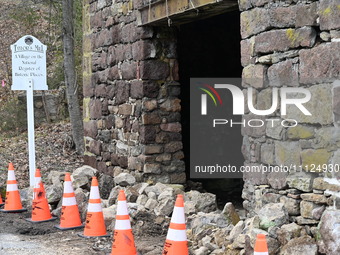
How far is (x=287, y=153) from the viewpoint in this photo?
17.7ft

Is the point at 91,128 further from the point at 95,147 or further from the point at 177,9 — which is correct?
the point at 177,9

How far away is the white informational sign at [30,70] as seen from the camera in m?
8.84

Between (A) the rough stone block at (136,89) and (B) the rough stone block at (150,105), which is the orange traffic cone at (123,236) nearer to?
(B) the rough stone block at (150,105)

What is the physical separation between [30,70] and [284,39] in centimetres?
495

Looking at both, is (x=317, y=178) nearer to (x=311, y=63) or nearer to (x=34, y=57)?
(x=311, y=63)

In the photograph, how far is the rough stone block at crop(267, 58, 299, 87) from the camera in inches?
206

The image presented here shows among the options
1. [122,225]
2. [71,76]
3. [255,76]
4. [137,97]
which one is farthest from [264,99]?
[71,76]

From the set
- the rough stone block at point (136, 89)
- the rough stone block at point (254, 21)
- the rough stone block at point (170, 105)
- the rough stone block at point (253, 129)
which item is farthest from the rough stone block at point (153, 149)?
the rough stone block at point (254, 21)

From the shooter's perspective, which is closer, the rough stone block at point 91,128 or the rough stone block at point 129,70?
the rough stone block at point 129,70

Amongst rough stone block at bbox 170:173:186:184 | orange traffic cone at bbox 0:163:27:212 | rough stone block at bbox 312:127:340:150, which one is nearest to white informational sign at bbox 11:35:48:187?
orange traffic cone at bbox 0:163:27:212

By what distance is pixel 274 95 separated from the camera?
5.50 m

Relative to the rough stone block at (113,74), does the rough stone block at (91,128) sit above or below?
below

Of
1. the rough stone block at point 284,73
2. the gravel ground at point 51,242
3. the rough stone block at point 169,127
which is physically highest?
the rough stone block at point 284,73

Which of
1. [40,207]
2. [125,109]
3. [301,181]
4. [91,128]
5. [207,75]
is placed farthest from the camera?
[207,75]
